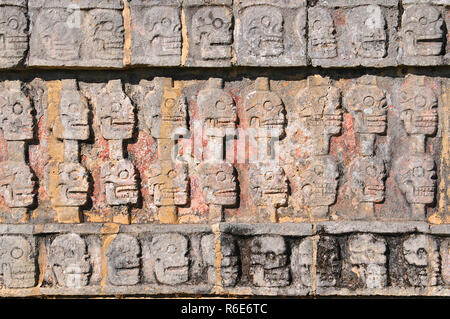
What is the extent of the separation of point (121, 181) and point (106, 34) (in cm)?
89

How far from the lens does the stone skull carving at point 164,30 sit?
4160 millimetres

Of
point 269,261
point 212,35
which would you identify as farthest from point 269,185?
point 212,35

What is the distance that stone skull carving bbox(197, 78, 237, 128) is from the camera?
424 centimetres

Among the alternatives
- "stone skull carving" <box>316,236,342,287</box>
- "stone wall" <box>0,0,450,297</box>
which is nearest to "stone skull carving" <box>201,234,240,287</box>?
"stone wall" <box>0,0,450,297</box>

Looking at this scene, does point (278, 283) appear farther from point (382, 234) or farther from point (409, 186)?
A: point (409, 186)

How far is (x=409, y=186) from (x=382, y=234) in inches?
13.4

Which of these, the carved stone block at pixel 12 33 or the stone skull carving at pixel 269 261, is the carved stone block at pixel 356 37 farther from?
the carved stone block at pixel 12 33

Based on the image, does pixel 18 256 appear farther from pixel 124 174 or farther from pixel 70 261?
pixel 124 174

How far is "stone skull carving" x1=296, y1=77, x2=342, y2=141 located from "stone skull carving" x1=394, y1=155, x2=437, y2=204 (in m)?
0.48

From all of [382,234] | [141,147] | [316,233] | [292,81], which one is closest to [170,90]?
[141,147]

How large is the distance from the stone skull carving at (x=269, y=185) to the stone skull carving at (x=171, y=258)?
0.53 meters

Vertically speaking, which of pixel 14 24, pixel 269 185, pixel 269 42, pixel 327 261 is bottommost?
pixel 327 261

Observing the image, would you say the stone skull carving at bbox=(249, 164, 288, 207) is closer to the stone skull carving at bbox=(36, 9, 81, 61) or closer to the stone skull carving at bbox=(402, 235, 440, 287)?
the stone skull carving at bbox=(402, 235, 440, 287)

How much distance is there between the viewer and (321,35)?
13.7 ft
